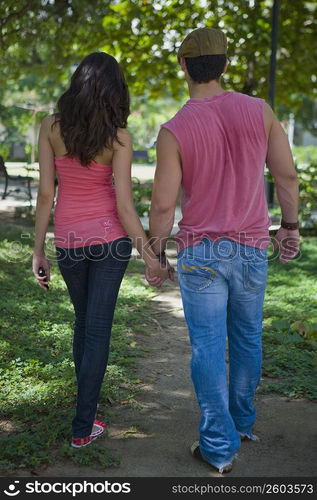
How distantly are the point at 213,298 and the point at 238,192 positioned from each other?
1.59 feet

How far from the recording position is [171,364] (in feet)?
16.0

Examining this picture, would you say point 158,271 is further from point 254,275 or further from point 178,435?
point 178,435

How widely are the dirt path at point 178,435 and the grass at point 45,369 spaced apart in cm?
9

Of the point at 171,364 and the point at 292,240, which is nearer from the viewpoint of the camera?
the point at 292,240

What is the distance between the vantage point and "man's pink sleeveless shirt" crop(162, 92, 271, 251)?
2951mm

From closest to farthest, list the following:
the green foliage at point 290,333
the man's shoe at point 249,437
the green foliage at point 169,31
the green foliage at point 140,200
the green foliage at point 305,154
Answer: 1. the man's shoe at point 249,437
2. the green foliage at point 290,333
3. the green foliage at point 140,200
4. the green foliage at point 169,31
5. the green foliage at point 305,154

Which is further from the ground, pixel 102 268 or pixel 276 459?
pixel 102 268

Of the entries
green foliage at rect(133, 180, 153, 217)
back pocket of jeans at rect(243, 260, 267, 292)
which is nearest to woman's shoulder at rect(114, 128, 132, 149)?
back pocket of jeans at rect(243, 260, 267, 292)

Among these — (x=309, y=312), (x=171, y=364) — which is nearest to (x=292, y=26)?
(x=309, y=312)

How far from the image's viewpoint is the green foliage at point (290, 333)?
445 cm

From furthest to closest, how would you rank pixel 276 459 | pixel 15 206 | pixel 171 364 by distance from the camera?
1. pixel 15 206
2. pixel 171 364
3. pixel 276 459

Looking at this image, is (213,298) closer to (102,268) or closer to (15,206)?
(102,268)

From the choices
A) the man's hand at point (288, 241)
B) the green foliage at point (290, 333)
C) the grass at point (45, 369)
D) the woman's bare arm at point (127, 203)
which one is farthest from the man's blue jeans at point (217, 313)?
the green foliage at point (290, 333)

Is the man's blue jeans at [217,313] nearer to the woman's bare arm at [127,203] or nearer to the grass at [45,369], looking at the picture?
the woman's bare arm at [127,203]
